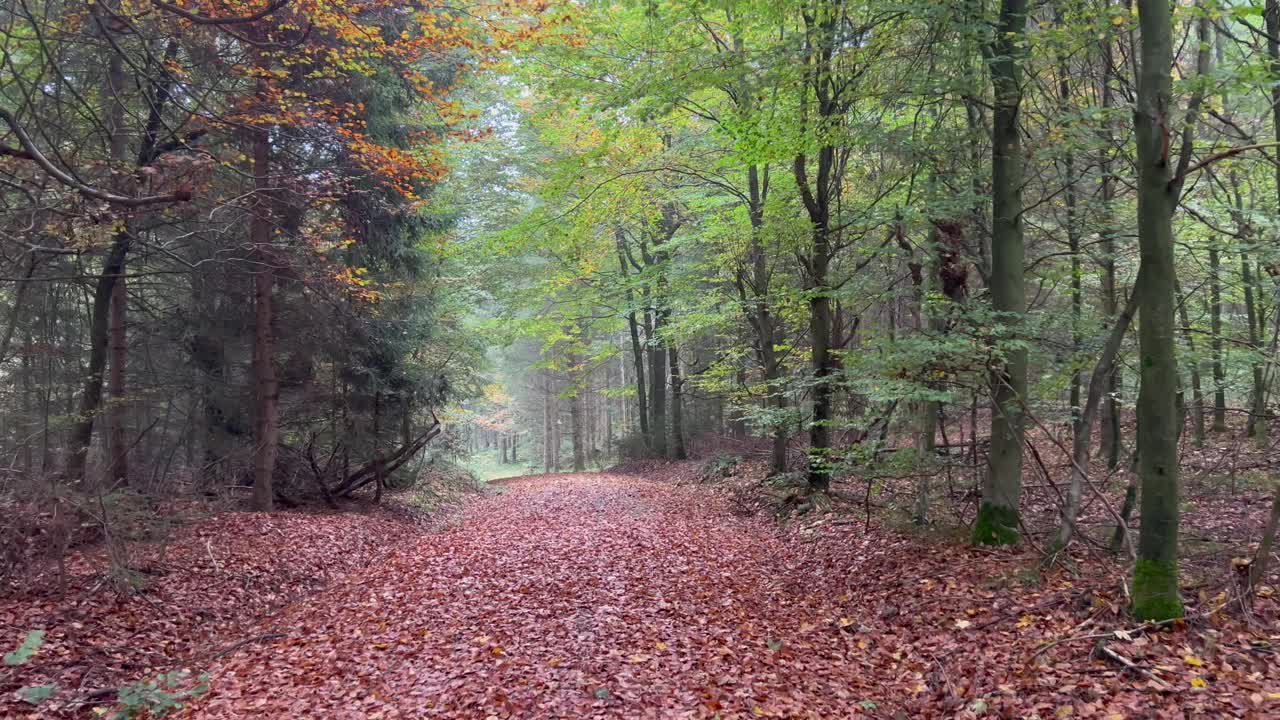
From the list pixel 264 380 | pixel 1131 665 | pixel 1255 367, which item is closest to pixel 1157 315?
pixel 1131 665

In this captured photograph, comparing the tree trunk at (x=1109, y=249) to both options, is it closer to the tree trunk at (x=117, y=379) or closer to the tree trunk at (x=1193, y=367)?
the tree trunk at (x=1193, y=367)

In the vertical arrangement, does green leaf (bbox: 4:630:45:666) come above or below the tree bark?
below

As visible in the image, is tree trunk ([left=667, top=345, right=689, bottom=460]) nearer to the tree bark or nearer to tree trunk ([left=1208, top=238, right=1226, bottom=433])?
the tree bark

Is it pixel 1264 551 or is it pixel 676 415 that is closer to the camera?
pixel 1264 551

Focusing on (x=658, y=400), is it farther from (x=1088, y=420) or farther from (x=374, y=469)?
(x=1088, y=420)

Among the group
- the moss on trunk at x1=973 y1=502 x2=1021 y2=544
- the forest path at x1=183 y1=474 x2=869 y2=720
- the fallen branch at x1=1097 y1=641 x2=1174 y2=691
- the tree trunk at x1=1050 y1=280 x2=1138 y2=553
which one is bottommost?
the forest path at x1=183 y1=474 x2=869 y2=720

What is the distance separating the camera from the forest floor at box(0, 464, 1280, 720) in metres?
4.52

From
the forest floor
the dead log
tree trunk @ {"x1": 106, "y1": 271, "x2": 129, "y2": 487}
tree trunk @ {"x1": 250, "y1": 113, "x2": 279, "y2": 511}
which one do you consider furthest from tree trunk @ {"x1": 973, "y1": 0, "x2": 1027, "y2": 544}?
tree trunk @ {"x1": 106, "y1": 271, "x2": 129, "y2": 487}

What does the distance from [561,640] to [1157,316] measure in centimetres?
541

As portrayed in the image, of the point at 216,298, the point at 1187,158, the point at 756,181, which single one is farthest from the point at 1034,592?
the point at 216,298

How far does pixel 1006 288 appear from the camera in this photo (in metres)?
6.86

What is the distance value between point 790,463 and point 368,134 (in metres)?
10.6

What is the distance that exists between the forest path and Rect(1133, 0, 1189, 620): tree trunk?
2.40 m

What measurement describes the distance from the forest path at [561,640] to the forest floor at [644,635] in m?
0.03
